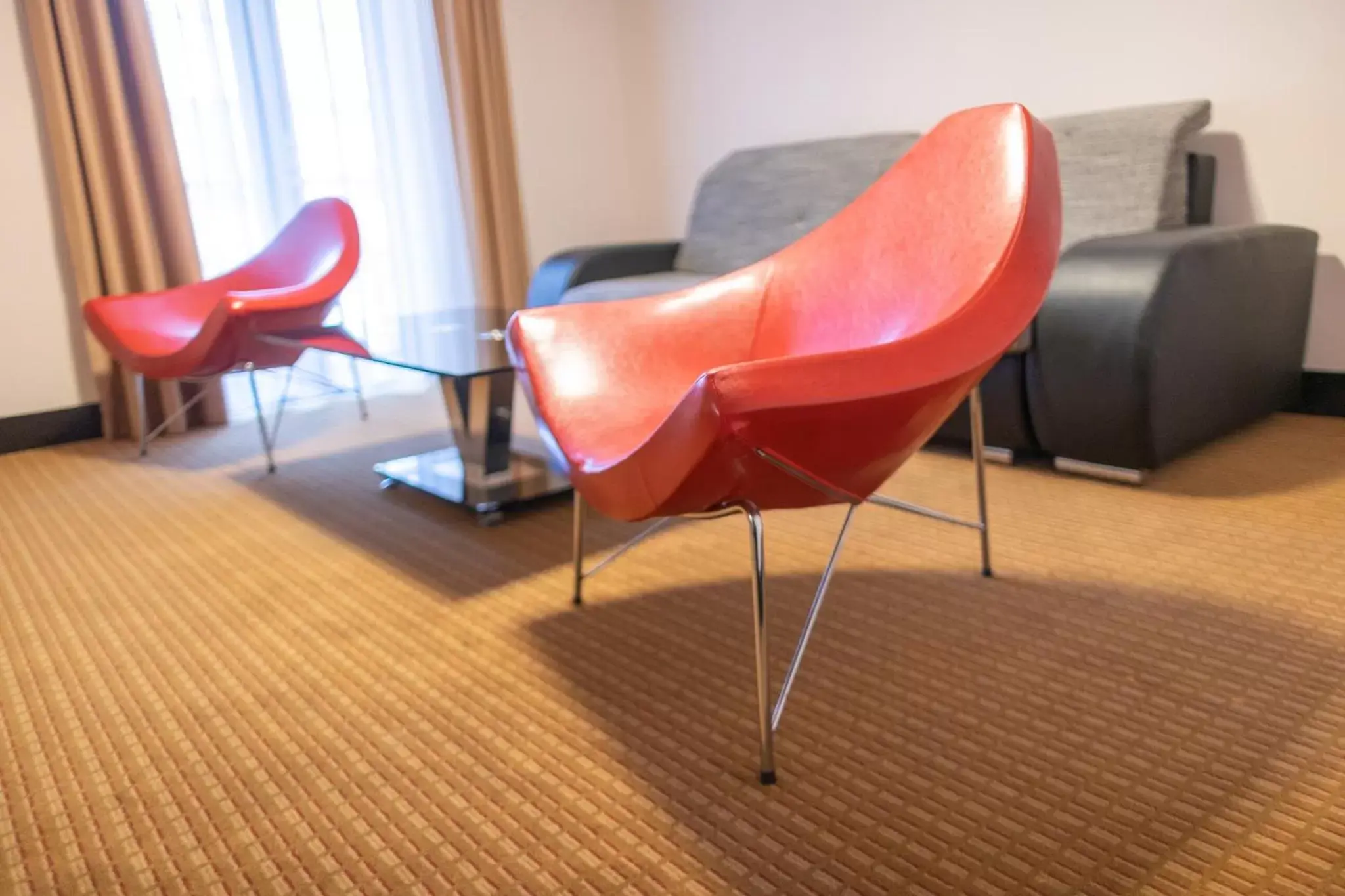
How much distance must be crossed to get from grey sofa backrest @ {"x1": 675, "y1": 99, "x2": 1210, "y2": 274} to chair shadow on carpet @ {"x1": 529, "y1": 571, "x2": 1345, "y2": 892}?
1.09 m

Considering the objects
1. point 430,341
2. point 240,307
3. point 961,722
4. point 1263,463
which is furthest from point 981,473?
point 240,307

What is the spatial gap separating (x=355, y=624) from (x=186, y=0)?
8.80 feet

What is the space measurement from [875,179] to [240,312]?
197cm

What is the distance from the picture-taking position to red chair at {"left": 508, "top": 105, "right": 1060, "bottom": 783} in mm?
1094

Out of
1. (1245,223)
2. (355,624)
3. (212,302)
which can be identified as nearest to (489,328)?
(355,624)

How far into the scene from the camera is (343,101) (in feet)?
12.3

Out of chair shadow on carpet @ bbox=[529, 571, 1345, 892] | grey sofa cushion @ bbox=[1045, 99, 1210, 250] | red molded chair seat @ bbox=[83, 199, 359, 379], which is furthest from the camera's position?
red molded chair seat @ bbox=[83, 199, 359, 379]

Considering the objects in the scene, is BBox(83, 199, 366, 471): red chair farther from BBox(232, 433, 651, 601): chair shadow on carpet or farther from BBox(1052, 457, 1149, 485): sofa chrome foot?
BBox(1052, 457, 1149, 485): sofa chrome foot

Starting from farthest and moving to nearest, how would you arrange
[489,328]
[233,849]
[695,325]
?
[489,328] → [695,325] → [233,849]

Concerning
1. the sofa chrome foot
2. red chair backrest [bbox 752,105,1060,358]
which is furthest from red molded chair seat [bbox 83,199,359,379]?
the sofa chrome foot

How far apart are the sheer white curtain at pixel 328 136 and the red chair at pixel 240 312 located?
0.29m

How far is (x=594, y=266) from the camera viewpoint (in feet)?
11.0

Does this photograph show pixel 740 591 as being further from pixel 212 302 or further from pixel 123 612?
pixel 212 302

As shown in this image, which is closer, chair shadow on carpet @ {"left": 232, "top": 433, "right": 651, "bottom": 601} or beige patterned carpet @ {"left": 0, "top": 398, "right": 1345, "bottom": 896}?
beige patterned carpet @ {"left": 0, "top": 398, "right": 1345, "bottom": 896}
